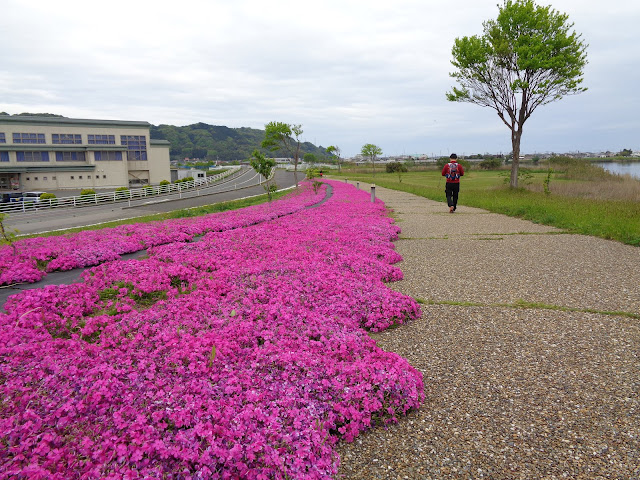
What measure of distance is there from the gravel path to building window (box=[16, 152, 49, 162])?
7181 cm

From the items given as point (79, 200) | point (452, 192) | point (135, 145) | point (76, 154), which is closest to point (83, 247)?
point (452, 192)

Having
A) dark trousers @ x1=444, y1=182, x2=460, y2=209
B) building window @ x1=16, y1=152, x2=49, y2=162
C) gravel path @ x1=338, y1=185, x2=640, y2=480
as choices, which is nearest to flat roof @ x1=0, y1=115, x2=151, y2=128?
building window @ x1=16, y1=152, x2=49, y2=162

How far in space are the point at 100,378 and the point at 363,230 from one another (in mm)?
9902

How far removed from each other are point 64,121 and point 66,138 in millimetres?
2717

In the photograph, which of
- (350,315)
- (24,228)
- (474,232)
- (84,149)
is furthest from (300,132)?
(350,315)

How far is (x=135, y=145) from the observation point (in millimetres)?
71750

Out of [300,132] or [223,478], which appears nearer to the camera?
[223,478]

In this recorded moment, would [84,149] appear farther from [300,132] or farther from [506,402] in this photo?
[506,402]

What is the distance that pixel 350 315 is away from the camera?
233 inches

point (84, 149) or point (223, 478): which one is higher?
point (84, 149)

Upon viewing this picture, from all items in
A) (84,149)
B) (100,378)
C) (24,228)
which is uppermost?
(84,149)

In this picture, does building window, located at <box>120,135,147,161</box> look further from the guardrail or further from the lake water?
the lake water

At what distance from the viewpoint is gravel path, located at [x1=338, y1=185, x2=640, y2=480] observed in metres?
3.15

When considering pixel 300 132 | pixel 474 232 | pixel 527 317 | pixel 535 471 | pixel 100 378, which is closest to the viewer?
pixel 535 471
